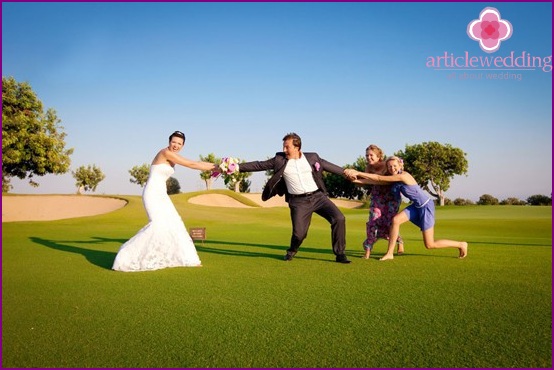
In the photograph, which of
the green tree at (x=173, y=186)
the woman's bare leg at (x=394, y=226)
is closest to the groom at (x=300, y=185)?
the woman's bare leg at (x=394, y=226)

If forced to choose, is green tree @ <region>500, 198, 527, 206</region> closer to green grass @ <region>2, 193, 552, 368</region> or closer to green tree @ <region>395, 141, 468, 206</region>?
green tree @ <region>395, 141, 468, 206</region>

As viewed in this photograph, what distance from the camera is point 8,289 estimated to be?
556cm

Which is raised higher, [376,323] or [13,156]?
[13,156]

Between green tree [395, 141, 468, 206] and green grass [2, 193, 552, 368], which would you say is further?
green tree [395, 141, 468, 206]

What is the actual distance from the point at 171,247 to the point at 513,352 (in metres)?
5.65


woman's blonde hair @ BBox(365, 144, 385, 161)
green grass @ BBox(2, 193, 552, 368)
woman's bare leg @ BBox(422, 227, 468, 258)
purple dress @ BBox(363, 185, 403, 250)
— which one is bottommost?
green grass @ BBox(2, 193, 552, 368)

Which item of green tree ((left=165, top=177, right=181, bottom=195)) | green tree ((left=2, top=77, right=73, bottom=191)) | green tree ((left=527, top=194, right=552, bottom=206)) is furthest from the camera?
green tree ((left=165, top=177, right=181, bottom=195))

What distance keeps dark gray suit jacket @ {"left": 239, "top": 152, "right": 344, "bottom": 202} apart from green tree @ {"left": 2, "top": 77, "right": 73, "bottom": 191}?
23.3 metres

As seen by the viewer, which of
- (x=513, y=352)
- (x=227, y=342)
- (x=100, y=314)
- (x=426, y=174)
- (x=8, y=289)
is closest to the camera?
(x=513, y=352)

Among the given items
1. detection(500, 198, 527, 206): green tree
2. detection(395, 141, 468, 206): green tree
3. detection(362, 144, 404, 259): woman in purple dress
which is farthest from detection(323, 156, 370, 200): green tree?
detection(362, 144, 404, 259): woman in purple dress

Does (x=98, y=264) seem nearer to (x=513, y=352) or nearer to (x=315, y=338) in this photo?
(x=315, y=338)

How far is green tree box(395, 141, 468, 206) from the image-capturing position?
5653 centimetres

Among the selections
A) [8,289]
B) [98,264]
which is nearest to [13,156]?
[98,264]

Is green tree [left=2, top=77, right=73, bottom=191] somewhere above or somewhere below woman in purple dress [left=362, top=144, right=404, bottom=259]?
above
